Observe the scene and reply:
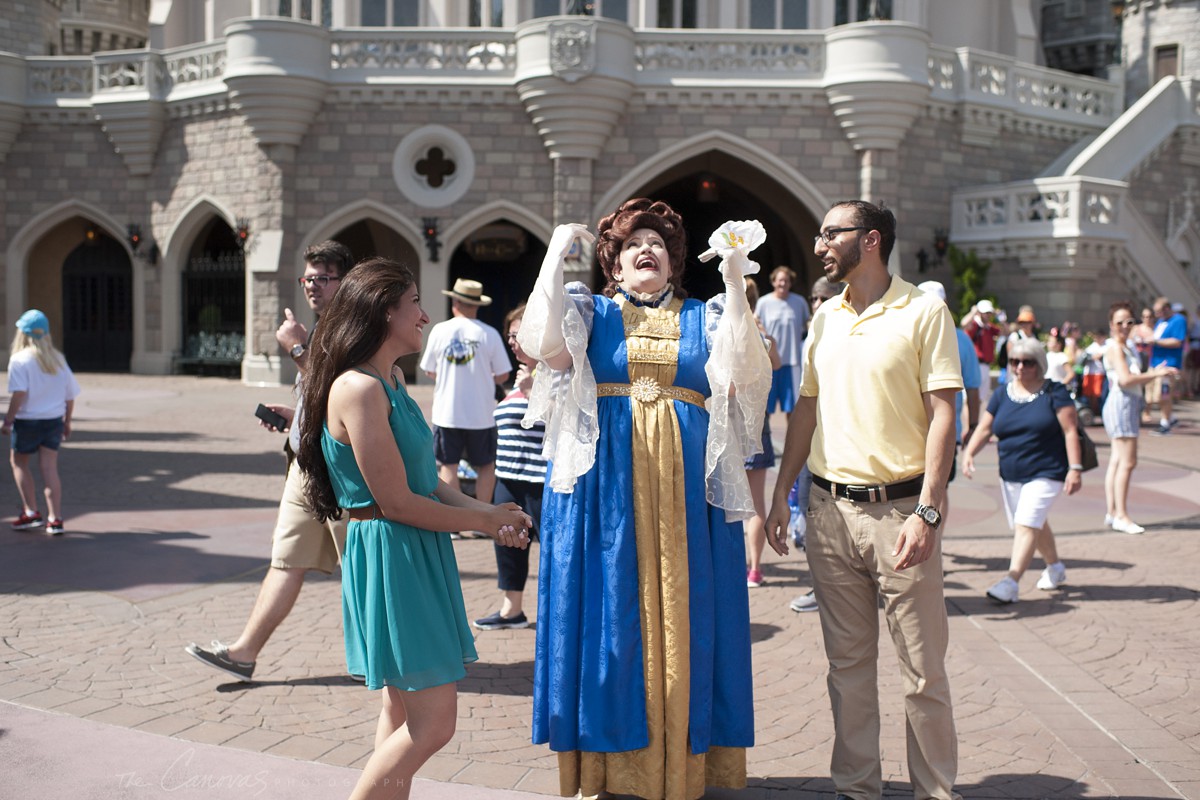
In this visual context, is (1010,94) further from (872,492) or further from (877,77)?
(872,492)

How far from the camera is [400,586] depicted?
275 centimetres

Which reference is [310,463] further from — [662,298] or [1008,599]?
[1008,599]

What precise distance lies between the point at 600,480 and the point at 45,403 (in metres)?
4.92

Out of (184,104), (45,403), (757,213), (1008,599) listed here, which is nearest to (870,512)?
(1008,599)

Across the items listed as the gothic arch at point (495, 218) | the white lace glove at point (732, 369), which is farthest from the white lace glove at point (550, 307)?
the gothic arch at point (495, 218)

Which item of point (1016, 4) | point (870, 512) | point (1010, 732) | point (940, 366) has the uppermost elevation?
point (1016, 4)

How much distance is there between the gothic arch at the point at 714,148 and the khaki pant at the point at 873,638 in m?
15.1

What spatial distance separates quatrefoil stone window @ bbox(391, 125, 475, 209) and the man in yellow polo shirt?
51.0ft

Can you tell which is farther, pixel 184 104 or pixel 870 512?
pixel 184 104

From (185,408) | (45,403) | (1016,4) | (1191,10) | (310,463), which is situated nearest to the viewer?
(310,463)

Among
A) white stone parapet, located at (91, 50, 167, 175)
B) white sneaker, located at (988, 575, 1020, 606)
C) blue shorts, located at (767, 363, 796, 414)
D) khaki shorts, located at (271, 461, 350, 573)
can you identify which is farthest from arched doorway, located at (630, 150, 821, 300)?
khaki shorts, located at (271, 461, 350, 573)

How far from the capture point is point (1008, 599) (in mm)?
5656

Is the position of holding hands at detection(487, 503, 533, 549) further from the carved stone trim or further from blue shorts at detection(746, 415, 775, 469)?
the carved stone trim

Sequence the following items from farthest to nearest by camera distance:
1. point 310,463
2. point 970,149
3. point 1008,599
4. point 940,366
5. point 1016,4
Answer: point 1016,4
point 970,149
point 1008,599
point 940,366
point 310,463
